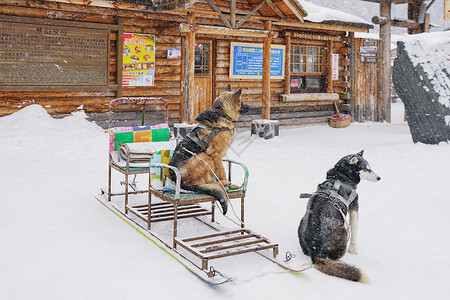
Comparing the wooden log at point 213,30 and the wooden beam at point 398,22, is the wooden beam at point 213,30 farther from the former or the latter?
the wooden beam at point 398,22

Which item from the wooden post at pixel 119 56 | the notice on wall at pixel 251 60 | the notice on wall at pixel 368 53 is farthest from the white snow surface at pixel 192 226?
the notice on wall at pixel 368 53

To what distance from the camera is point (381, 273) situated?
4.10 meters

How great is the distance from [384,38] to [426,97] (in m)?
6.14

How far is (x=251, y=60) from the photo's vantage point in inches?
522

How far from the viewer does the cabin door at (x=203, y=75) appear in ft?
41.1

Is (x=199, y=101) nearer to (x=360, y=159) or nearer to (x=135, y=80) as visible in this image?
(x=135, y=80)

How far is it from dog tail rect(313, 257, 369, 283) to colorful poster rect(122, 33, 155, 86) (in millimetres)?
8123

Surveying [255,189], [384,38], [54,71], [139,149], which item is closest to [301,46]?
[384,38]

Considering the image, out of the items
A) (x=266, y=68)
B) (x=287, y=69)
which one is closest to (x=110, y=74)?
(x=266, y=68)

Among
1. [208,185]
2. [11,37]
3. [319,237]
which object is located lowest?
[319,237]

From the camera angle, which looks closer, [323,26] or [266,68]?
[266,68]

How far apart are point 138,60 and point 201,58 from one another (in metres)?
2.00

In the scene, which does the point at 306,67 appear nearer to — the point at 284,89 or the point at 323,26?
the point at 284,89

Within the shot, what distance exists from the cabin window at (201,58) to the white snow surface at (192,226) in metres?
3.71
